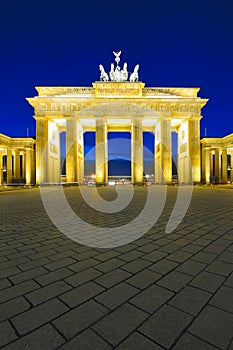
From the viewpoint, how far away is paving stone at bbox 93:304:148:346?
4.51 ft

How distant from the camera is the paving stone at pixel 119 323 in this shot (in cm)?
138

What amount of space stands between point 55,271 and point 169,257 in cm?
165

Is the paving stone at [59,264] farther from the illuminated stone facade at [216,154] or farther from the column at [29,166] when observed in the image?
the illuminated stone facade at [216,154]

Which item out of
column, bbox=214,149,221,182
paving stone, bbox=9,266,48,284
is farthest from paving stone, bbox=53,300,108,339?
column, bbox=214,149,221,182

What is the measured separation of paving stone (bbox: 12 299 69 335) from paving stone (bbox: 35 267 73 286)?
1.37ft

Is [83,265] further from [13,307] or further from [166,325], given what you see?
[166,325]

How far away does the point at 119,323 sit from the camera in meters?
1.52

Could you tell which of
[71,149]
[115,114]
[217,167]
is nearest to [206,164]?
[217,167]

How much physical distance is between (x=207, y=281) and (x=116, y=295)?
3.54ft

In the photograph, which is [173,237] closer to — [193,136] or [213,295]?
[213,295]

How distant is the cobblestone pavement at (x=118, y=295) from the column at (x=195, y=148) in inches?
1004

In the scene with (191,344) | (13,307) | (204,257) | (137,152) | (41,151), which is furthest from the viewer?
(137,152)

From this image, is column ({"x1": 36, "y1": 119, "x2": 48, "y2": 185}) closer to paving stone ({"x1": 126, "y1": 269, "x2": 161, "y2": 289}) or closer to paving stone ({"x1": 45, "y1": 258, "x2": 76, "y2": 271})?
paving stone ({"x1": 45, "y1": 258, "x2": 76, "y2": 271})

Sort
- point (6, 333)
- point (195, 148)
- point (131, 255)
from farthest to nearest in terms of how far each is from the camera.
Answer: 1. point (195, 148)
2. point (131, 255)
3. point (6, 333)
